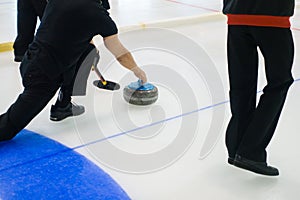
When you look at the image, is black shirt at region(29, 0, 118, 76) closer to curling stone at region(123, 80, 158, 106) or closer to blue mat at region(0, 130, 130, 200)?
blue mat at region(0, 130, 130, 200)

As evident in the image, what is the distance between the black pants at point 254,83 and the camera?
2.12 m

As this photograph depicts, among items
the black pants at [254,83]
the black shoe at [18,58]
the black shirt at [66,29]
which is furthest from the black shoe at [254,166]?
the black shoe at [18,58]

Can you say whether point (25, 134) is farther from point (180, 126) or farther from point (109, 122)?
point (180, 126)

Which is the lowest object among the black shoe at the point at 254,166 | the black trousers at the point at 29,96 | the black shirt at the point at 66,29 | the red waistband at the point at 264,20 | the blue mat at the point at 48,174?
the blue mat at the point at 48,174

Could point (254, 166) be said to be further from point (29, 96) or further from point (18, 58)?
point (18, 58)

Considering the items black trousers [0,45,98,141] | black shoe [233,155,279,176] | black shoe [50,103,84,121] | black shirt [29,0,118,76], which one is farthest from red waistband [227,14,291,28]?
black shoe [50,103,84,121]

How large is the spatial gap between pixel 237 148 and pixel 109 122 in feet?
3.15

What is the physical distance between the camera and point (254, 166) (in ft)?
7.70

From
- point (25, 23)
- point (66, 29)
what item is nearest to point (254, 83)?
point (66, 29)

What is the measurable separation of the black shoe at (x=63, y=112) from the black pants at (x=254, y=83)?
1144mm

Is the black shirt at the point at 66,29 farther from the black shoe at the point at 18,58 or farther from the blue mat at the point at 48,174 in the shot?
the black shoe at the point at 18,58

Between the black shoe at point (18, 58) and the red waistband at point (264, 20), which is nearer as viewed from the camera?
the red waistband at point (264, 20)

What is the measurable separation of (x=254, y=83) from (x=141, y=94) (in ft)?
3.56

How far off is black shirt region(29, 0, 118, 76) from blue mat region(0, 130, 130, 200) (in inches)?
17.8
